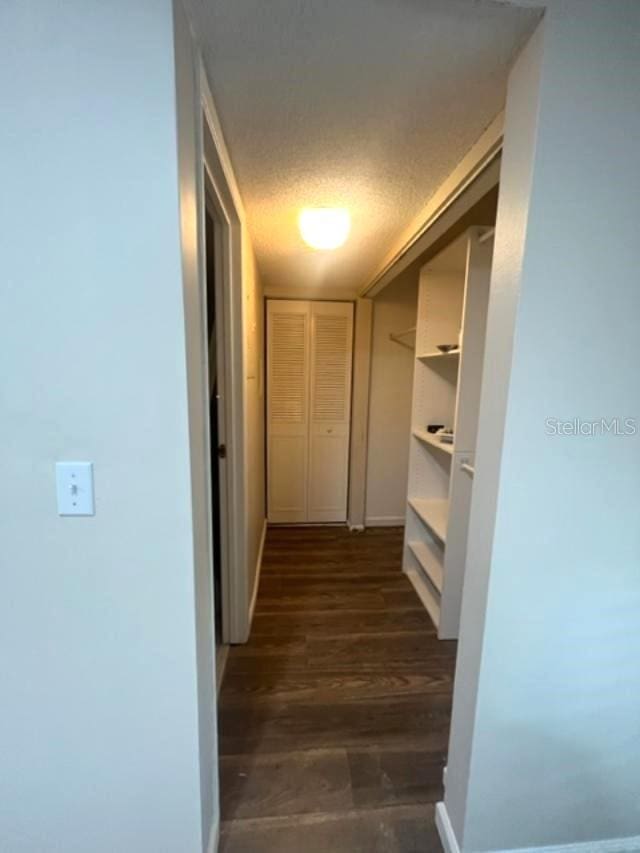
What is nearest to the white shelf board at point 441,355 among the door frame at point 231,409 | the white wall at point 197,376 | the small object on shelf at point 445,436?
the small object on shelf at point 445,436

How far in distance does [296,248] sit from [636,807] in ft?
8.83

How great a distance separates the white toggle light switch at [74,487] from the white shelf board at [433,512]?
1.79 meters

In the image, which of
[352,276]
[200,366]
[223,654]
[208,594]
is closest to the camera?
[200,366]

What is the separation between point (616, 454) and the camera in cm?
93

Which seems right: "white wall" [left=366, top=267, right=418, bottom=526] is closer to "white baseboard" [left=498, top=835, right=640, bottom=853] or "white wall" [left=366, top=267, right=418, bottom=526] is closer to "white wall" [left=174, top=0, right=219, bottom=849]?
"white baseboard" [left=498, top=835, right=640, bottom=853]

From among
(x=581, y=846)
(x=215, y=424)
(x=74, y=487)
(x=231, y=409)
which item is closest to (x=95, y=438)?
(x=74, y=487)

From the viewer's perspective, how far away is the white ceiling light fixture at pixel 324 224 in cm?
161

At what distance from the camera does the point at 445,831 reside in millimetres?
1145

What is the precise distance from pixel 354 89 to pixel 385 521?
128 inches

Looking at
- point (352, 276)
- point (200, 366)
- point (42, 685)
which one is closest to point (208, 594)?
point (42, 685)

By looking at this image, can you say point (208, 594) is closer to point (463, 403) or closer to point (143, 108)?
point (143, 108)

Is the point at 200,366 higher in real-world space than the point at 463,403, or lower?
higher

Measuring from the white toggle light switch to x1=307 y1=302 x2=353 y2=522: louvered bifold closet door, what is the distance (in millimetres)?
2636

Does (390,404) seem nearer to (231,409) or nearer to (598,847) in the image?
(231,409)
